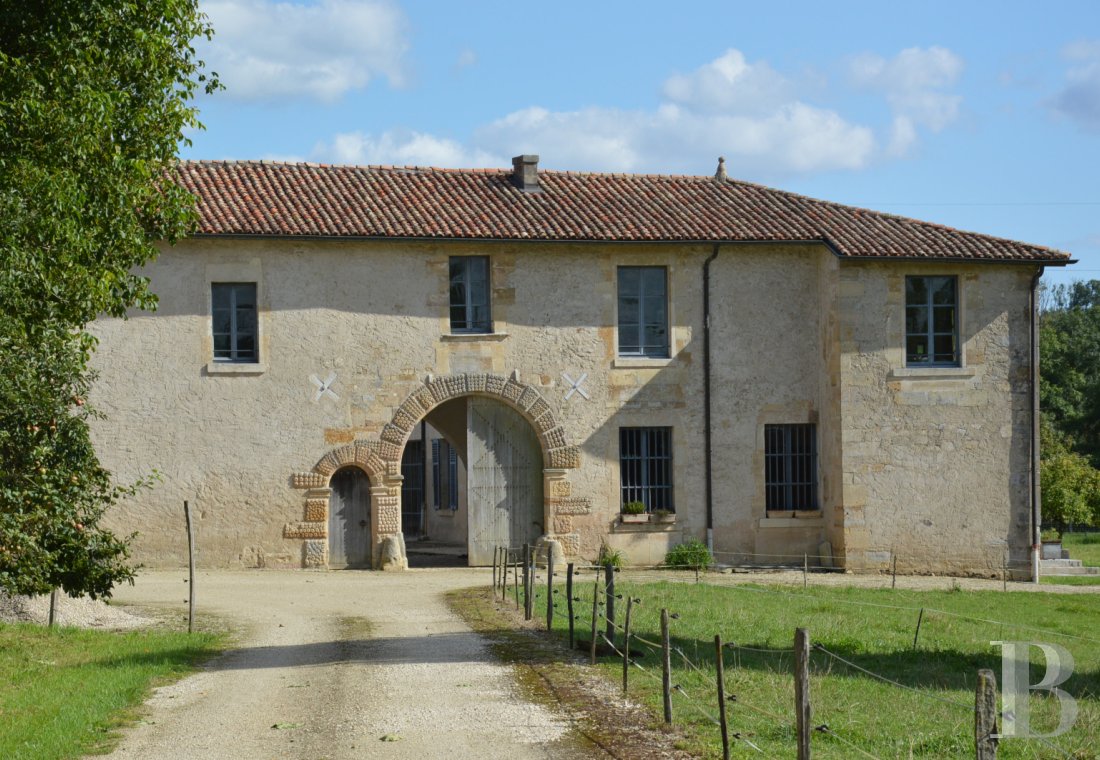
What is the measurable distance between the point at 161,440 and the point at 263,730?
13.6 metres

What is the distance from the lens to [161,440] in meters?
22.7

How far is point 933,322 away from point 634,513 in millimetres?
6284

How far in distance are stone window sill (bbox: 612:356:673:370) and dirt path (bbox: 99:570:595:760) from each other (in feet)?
23.9

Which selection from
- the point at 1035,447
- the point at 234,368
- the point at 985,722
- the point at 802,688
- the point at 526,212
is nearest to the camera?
the point at 985,722

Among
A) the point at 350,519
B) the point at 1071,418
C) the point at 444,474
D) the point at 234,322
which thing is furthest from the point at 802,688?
the point at 1071,418

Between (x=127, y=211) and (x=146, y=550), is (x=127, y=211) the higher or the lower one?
the higher one

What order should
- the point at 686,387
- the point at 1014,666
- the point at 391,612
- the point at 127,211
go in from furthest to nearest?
the point at 686,387
the point at 391,612
the point at 127,211
the point at 1014,666

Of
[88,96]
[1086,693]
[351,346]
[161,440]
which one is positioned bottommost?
[1086,693]

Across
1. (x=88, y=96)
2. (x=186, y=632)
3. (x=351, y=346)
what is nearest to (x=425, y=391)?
(x=351, y=346)

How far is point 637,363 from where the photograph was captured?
953 inches

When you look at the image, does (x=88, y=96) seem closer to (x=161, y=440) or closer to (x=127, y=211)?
(x=127, y=211)

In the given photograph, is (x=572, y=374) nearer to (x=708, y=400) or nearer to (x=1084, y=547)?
(x=708, y=400)

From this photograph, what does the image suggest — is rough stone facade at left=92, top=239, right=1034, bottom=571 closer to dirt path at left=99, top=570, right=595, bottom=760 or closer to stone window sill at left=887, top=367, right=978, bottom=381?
stone window sill at left=887, top=367, right=978, bottom=381
